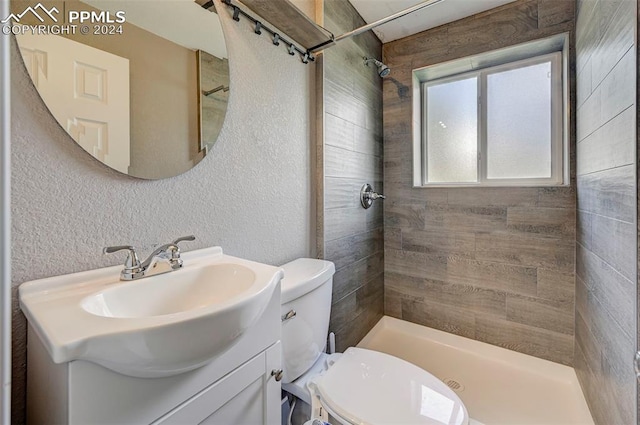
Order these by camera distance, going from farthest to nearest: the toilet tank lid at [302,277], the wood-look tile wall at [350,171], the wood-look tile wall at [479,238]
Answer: the wood-look tile wall at [479,238], the wood-look tile wall at [350,171], the toilet tank lid at [302,277]

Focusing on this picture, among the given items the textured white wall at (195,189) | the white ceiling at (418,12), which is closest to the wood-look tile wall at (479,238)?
the white ceiling at (418,12)

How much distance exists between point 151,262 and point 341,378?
0.82 meters

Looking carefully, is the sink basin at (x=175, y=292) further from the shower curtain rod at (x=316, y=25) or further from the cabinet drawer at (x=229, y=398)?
the shower curtain rod at (x=316, y=25)

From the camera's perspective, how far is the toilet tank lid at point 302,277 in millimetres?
1042

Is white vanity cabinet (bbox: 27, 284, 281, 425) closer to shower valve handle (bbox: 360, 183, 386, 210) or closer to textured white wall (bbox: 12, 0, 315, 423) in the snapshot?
textured white wall (bbox: 12, 0, 315, 423)

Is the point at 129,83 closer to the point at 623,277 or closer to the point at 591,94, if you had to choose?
the point at 623,277

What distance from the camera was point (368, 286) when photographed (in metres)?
2.09

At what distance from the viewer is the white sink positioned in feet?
1.63

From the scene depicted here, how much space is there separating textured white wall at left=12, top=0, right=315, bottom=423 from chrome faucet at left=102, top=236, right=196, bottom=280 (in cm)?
8

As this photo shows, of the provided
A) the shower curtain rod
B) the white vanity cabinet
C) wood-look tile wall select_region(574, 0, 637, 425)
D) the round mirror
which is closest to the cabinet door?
the white vanity cabinet

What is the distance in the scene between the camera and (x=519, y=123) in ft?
6.43

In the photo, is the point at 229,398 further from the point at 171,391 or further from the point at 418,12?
the point at 418,12

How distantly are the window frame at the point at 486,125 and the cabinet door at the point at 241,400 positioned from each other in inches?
70.8

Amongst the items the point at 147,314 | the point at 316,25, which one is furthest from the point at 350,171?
the point at 147,314
